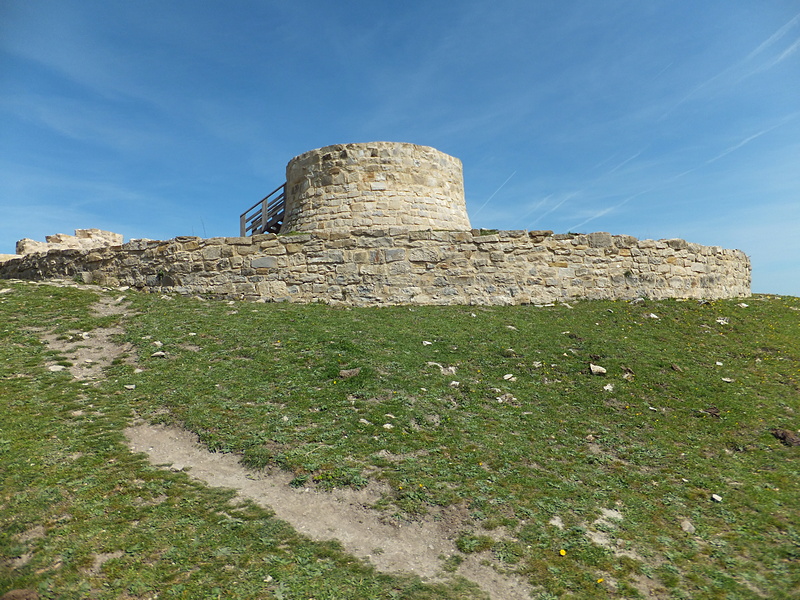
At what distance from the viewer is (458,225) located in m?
19.0

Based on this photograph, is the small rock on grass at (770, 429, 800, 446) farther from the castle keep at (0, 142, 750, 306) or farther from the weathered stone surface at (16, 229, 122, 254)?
the weathered stone surface at (16, 229, 122, 254)

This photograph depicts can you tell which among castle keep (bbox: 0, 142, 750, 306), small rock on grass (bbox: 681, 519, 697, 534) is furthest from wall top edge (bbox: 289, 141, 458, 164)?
small rock on grass (bbox: 681, 519, 697, 534)

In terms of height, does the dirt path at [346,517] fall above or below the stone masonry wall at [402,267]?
below

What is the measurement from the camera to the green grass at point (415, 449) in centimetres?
466

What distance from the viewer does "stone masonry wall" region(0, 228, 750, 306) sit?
563 inches

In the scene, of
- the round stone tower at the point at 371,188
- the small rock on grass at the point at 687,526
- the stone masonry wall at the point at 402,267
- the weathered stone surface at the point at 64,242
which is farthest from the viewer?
the weathered stone surface at the point at 64,242

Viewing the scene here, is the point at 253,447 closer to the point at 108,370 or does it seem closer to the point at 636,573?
the point at 108,370

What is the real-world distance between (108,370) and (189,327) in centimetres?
245

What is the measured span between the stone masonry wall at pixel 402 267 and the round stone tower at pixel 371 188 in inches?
129

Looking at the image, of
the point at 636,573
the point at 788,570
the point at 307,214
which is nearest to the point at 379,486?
the point at 636,573

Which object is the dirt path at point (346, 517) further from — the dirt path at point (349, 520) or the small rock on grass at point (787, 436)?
the small rock on grass at point (787, 436)

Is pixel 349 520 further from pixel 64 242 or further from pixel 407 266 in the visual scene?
pixel 64 242

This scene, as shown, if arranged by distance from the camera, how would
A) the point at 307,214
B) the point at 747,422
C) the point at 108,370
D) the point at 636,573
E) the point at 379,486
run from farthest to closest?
the point at 307,214
the point at 108,370
the point at 747,422
the point at 379,486
the point at 636,573

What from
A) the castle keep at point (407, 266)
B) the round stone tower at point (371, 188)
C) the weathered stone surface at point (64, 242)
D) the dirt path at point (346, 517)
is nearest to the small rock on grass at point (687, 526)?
the dirt path at point (346, 517)
